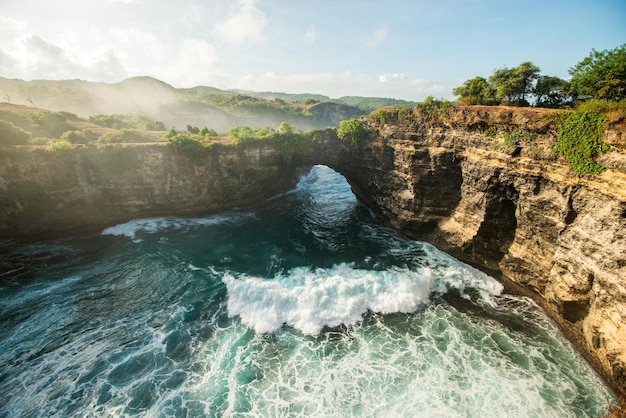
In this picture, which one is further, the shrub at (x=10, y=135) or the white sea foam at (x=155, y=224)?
the white sea foam at (x=155, y=224)

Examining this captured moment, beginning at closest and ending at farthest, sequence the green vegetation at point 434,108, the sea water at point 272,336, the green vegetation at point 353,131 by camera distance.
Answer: the sea water at point 272,336 < the green vegetation at point 434,108 < the green vegetation at point 353,131

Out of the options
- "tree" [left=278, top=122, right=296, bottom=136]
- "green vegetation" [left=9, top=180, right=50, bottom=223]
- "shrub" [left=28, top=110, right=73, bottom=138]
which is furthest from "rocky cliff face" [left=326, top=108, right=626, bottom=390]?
"shrub" [left=28, top=110, right=73, bottom=138]

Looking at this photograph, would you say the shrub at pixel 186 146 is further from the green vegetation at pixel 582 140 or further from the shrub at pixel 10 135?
the green vegetation at pixel 582 140

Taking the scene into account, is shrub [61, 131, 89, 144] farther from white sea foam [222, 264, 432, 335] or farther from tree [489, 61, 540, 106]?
tree [489, 61, 540, 106]

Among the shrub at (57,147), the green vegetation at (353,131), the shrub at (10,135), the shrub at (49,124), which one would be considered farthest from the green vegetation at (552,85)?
the shrub at (49,124)

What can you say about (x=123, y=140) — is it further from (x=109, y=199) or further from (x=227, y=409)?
(x=227, y=409)

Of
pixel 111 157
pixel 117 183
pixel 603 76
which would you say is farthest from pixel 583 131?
pixel 117 183

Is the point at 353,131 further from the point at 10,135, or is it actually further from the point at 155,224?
the point at 10,135

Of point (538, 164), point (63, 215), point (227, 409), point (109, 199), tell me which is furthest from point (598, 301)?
point (63, 215)
